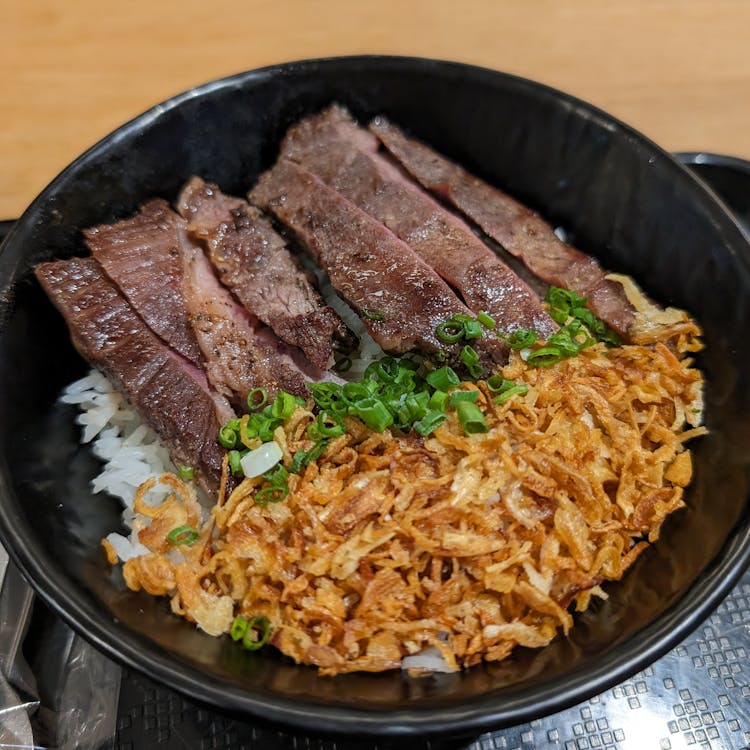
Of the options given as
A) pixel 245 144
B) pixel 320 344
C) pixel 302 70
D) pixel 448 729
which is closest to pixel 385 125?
pixel 302 70

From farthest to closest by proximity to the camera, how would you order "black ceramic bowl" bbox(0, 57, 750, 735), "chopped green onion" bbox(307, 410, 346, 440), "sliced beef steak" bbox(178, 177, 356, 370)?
"sliced beef steak" bbox(178, 177, 356, 370) → "chopped green onion" bbox(307, 410, 346, 440) → "black ceramic bowl" bbox(0, 57, 750, 735)

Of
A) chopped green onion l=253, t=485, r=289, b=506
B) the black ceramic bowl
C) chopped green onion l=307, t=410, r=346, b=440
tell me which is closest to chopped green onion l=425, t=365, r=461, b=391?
chopped green onion l=307, t=410, r=346, b=440

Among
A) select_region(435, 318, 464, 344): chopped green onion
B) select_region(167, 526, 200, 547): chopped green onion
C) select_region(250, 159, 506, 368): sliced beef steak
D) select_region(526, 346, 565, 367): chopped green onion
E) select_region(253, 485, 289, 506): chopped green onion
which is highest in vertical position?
select_region(250, 159, 506, 368): sliced beef steak

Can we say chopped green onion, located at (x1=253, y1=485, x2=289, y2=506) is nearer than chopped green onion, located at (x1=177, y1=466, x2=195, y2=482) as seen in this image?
Yes

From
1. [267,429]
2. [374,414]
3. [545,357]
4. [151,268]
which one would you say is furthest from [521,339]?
[151,268]

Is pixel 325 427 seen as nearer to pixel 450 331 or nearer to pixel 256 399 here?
pixel 256 399

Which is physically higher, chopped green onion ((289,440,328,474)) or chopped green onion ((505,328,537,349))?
chopped green onion ((505,328,537,349))

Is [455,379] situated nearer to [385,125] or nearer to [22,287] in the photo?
[385,125]

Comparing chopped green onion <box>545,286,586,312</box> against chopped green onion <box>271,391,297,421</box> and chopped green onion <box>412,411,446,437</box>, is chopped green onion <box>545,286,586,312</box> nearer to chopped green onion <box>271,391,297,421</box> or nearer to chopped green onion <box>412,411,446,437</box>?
chopped green onion <box>412,411,446,437</box>
